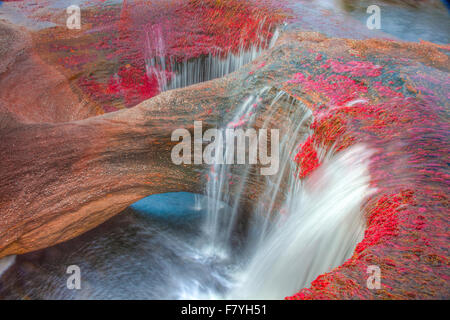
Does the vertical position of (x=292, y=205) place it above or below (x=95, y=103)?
below

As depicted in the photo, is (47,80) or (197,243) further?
(47,80)

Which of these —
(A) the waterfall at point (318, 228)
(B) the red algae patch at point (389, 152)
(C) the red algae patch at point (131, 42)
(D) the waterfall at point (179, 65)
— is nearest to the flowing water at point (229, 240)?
(A) the waterfall at point (318, 228)

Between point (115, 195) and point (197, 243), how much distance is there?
0.93 meters

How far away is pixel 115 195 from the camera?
2629 mm

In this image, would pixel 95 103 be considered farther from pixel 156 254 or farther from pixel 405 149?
pixel 405 149

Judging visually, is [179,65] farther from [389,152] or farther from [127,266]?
[389,152]

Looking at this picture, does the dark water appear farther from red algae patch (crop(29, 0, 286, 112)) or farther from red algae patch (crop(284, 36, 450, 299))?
red algae patch (crop(29, 0, 286, 112))

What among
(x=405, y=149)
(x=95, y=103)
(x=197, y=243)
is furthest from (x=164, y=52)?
(x=405, y=149)

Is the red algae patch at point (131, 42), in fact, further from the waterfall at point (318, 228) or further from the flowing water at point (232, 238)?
the waterfall at point (318, 228)

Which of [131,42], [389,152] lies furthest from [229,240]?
[131,42]
